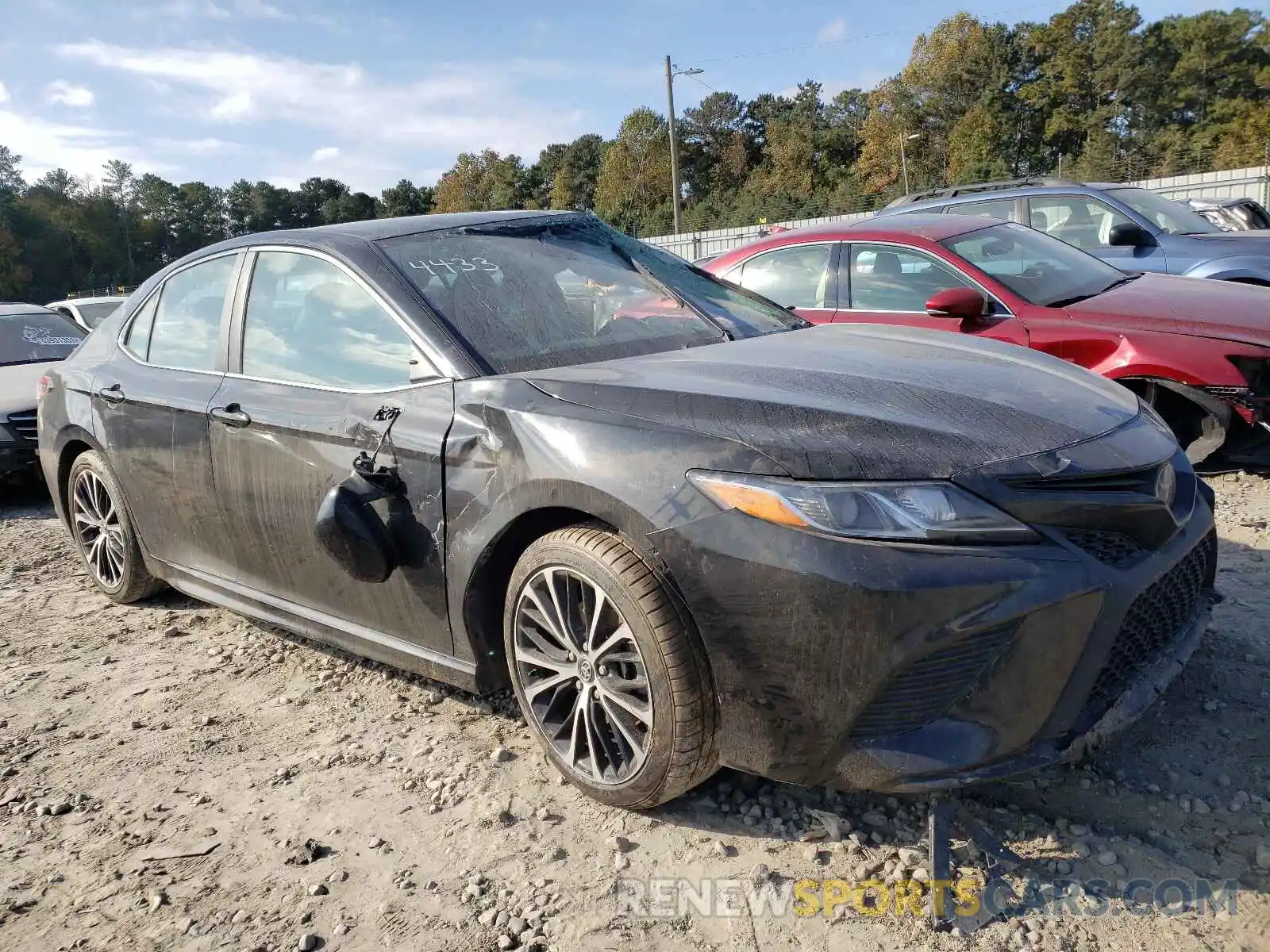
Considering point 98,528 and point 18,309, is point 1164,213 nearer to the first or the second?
point 98,528

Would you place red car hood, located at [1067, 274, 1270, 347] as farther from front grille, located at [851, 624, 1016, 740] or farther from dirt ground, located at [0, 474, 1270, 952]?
front grille, located at [851, 624, 1016, 740]

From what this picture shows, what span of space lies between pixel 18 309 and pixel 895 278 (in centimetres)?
816

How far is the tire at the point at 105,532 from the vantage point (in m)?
4.31

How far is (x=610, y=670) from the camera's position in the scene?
8.25 feet

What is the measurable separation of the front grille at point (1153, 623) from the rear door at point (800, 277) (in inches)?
136

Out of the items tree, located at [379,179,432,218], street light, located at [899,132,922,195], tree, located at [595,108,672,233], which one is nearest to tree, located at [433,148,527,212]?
tree, located at [379,179,432,218]

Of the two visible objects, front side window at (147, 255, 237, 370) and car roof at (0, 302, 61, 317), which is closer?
front side window at (147, 255, 237, 370)

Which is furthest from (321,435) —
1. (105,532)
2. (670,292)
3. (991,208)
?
(991,208)

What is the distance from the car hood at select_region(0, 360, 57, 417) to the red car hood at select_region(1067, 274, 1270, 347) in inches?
270

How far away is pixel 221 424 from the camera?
11.4 ft

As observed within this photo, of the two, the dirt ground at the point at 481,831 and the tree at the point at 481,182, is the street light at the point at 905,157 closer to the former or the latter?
the tree at the point at 481,182

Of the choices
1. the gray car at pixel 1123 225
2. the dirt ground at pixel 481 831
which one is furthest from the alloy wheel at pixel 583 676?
the gray car at pixel 1123 225

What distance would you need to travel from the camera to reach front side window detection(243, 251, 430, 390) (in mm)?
3027

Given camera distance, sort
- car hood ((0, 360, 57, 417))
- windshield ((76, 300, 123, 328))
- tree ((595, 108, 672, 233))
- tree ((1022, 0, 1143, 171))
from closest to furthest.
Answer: car hood ((0, 360, 57, 417)) → windshield ((76, 300, 123, 328)) → tree ((1022, 0, 1143, 171)) → tree ((595, 108, 672, 233))
